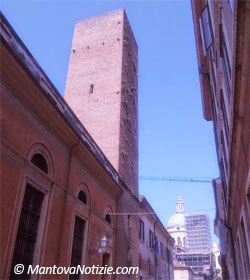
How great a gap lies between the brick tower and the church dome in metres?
87.6

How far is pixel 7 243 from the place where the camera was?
6.58 m

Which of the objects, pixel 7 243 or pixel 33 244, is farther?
pixel 33 244

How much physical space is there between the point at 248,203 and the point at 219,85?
161 inches

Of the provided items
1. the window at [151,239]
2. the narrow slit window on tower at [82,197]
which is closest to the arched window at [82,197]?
the narrow slit window on tower at [82,197]

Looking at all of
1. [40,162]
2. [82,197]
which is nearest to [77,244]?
[82,197]

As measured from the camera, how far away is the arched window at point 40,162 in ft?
27.5

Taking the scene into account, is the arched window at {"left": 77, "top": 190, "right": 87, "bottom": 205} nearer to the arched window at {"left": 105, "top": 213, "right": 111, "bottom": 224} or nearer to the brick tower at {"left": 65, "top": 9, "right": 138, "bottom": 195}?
the arched window at {"left": 105, "top": 213, "right": 111, "bottom": 224}

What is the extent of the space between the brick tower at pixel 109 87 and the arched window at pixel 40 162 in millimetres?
6960

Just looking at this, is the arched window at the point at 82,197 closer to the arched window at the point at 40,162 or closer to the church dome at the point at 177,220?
the arched window at the point at 40,162

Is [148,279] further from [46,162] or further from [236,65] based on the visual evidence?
[236,65]

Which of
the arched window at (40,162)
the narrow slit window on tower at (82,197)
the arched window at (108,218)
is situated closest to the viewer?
the arched window at (40,162)

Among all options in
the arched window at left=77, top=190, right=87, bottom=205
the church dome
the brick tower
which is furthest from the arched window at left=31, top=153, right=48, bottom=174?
the church dome

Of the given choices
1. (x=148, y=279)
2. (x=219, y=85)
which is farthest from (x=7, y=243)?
(x=148, y=279)

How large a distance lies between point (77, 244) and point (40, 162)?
3414mm
